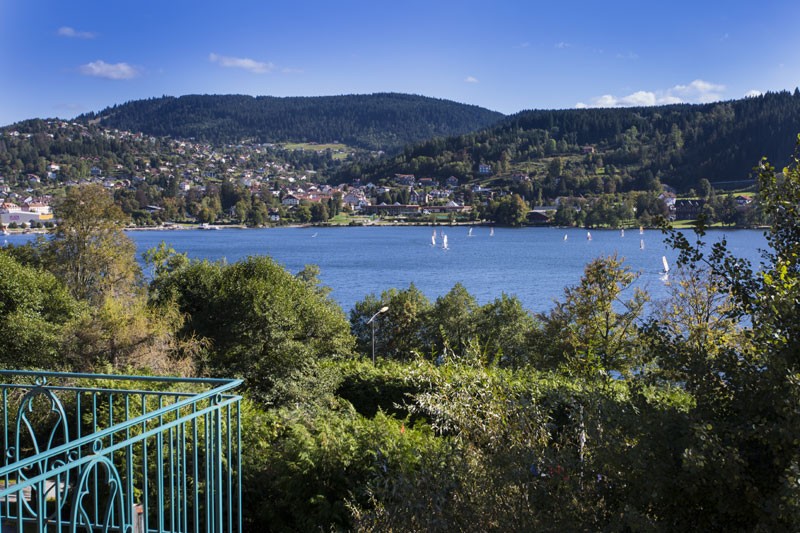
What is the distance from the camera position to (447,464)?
4.80 meters

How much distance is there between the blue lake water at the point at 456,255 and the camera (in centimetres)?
5234

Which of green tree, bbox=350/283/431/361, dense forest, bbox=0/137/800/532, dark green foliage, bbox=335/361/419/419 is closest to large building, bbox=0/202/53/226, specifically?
green tree, bbox=350/283/431/361

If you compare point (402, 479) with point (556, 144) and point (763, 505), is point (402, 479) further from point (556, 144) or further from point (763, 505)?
point (556, 144)

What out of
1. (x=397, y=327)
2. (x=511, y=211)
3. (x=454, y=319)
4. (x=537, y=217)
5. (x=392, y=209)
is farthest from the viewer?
(x=392, y=209)

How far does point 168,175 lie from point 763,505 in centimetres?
→ 17152

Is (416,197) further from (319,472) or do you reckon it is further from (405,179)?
(319,472)

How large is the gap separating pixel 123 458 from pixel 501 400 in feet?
17.2

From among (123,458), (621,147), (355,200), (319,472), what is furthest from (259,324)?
(621,147)

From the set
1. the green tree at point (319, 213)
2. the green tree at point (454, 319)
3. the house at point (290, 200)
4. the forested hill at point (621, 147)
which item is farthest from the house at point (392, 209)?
the green tree at point (454, 319)

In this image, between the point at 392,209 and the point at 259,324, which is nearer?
the point at 259,324

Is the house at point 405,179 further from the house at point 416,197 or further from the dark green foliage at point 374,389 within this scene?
the dark green foliage at point 374,389

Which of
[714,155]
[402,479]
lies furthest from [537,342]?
[714,155]

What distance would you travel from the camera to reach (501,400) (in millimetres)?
5965

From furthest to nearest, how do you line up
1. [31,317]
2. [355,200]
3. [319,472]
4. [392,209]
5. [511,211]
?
[355,200], [392,209], [511,211], [31,317], [319,472]
